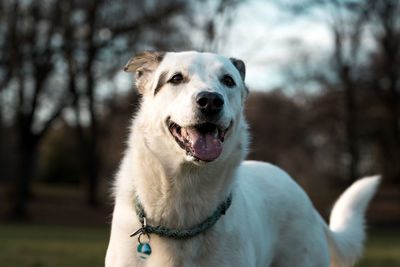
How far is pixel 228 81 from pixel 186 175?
2.67ft

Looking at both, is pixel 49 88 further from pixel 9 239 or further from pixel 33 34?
pixel 9 239

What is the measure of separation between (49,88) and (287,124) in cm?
1734

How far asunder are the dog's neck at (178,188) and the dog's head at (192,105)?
125 mm

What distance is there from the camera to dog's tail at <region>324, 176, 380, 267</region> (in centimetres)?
534

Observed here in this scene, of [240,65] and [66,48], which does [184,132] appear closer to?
[240,65]

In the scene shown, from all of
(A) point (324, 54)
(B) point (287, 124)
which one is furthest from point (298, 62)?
(B) point (287, 124)

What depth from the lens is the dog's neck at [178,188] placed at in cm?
373

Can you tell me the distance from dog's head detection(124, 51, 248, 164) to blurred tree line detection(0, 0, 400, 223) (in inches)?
609

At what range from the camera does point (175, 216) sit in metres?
3.72

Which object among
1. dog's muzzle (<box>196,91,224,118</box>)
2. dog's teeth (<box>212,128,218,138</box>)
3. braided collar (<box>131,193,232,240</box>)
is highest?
dog's muzzle (<box>196,91,224,118</box>)

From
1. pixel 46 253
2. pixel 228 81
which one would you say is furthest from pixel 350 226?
pixel 46 253

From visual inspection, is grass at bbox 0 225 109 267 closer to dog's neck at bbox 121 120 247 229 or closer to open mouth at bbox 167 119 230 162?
dog's neck at bbox 121 120 247 229

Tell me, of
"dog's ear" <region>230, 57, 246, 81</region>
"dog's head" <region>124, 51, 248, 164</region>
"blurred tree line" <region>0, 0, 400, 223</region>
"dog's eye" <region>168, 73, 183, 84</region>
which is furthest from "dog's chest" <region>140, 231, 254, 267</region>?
"blurred tree line" <region>0, 0, 400, 223</region>

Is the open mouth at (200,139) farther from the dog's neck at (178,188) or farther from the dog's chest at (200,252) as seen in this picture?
the dog's chest at (200,252)
